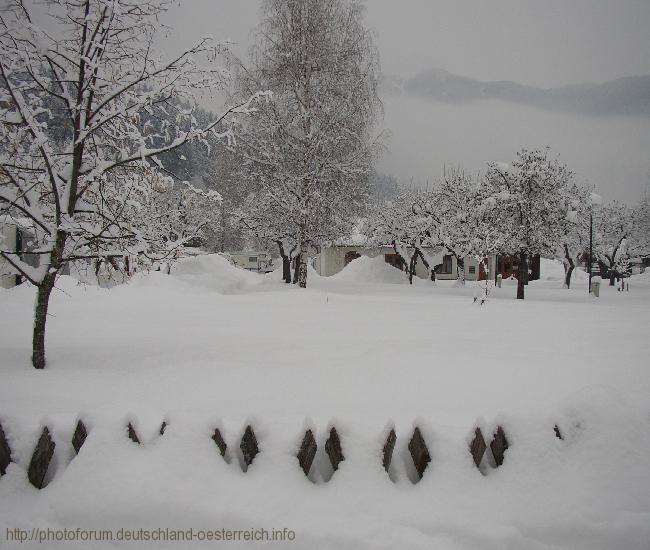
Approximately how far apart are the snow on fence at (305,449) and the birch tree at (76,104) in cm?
241

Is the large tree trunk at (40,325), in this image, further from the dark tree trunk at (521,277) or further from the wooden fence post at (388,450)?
the dark tree trunk at (521,277)

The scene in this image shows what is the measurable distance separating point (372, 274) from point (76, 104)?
27461mm

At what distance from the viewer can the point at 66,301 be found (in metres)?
12.4

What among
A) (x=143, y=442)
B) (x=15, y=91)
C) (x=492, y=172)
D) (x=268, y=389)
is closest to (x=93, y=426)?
(x=143, y=442)

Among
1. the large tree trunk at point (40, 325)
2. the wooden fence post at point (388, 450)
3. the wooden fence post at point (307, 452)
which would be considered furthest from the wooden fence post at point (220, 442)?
A: the large tree trunk at point (40, 325)

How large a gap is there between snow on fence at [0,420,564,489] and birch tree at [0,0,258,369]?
2414mm

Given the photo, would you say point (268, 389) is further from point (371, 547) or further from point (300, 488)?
point (371, 547)

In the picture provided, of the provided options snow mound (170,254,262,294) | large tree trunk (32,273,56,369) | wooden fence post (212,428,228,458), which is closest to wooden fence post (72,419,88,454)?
wooden fence post (212,428,228,458)

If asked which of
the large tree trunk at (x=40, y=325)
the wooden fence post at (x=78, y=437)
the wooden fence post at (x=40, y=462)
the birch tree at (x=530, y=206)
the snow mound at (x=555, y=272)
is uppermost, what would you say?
the birch tree at (x=530, y=206)

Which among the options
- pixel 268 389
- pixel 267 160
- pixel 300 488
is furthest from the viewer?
pixel 267 160

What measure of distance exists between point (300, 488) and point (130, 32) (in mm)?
5396

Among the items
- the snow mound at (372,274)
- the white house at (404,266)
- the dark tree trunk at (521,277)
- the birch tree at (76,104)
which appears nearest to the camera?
the birch tree at (76,104)

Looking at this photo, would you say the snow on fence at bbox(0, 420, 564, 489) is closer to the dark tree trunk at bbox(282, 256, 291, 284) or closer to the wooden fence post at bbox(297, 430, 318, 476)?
the wooden fence post at bbox(297, 430, 318, 476)

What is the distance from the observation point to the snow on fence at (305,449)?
2809mm
